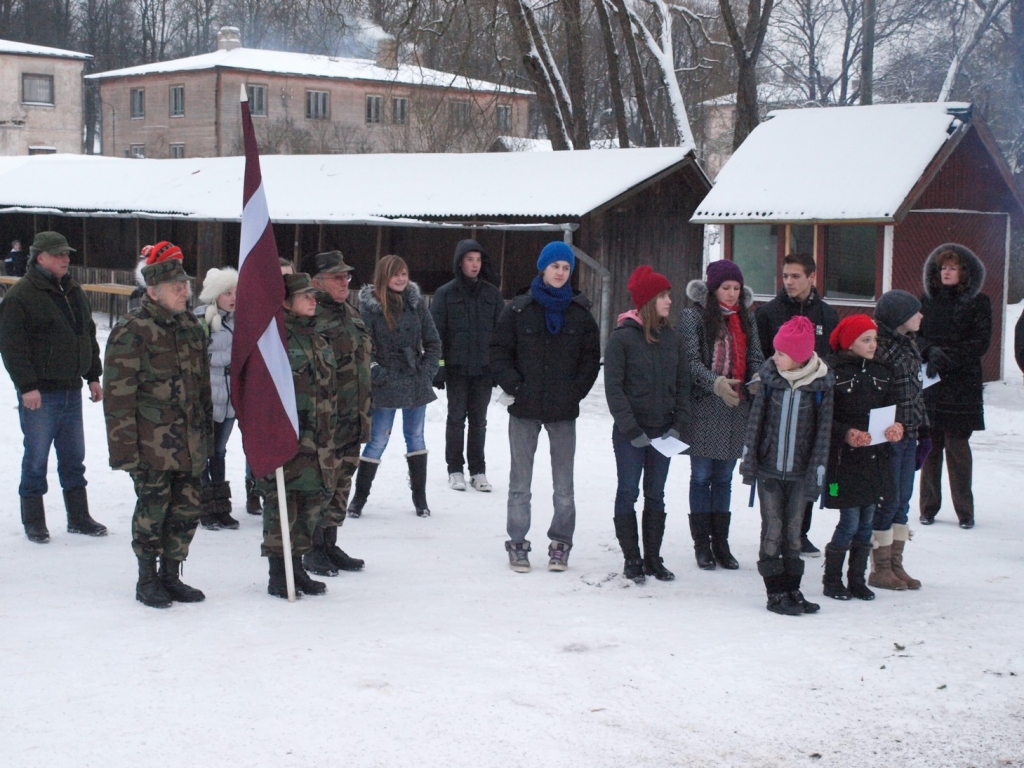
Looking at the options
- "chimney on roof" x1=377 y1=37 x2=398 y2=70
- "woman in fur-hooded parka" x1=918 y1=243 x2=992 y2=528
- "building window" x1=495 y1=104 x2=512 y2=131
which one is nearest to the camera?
"woman in fur-hooded parka" x1=918 y1=243 x2=992 y2=528

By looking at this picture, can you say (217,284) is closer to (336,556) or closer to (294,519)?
(336,556)

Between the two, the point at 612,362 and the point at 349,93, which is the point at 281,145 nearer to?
the point at 349,93

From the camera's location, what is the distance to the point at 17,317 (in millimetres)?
6648

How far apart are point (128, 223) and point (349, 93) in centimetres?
3210

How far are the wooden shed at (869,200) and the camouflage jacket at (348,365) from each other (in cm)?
964

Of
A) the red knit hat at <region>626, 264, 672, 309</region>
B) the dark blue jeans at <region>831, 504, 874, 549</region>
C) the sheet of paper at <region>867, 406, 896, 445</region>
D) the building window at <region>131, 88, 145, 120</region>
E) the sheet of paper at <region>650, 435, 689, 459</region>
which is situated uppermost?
the building window at <region>131, 88, 145, 120</region>

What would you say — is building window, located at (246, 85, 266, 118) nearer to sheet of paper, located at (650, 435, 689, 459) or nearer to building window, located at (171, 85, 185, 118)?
building window, located at (171, 85, 185, 118)

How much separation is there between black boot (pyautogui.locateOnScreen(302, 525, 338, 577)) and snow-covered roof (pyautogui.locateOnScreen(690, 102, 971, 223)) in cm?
978

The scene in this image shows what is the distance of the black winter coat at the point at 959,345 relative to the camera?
7.81 metres

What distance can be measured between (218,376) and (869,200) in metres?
9.65

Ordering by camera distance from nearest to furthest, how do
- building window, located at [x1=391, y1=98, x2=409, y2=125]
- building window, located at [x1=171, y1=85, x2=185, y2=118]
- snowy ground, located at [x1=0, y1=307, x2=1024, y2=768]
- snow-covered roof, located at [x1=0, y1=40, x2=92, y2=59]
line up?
1. snowy ground, located at [x1=0, y1=307, x2=1024, y2=768]
2. building window, located at [x1=391, y1=98, x2=409, y2=125]
3. snow-covered roof, located at [x1=0, y1=40, x2=92, y2=59]
4. building window, located at [x1=171, y1=85, x2=185, y2=118]

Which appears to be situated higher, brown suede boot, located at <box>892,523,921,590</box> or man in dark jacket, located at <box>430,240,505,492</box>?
man in dark jacket, located at <box>430,240,505,492</box>


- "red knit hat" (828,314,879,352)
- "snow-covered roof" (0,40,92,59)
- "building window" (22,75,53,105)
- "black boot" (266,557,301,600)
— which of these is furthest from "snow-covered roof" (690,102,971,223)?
"building window" (22,75,53,105)

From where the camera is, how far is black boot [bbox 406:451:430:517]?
7.86 meters
